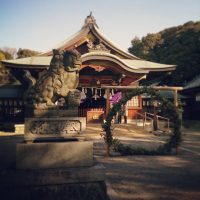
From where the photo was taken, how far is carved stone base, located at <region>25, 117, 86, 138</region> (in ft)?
13.1

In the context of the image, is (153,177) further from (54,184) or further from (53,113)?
(53,113)

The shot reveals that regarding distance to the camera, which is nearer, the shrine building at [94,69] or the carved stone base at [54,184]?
the carved stone base at [54,184]

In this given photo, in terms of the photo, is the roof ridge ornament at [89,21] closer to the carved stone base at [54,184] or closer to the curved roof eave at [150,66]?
the curved roof eave at [150,66]

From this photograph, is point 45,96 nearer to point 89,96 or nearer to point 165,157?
point 165,157

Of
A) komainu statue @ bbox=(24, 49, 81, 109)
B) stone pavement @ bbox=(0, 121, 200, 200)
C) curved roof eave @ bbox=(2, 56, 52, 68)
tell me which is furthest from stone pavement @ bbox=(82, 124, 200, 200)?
curved roof eave @ bbox=(2, 56, 52, 68)

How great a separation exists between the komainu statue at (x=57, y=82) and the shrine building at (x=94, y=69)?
400 inches

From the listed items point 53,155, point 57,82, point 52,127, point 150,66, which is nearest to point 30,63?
point 150,66

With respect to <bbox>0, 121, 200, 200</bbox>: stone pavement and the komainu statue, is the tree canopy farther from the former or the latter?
the komainu statue

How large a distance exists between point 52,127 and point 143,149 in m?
4.61

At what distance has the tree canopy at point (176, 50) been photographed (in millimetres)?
24859

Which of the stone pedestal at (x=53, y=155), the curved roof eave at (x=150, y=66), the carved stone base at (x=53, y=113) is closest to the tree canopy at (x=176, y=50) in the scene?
the curved roof eave at (x=150, y=66)

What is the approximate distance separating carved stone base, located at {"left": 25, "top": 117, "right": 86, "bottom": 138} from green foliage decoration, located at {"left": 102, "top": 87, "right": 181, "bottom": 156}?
363cm

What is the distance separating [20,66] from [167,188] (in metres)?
13.6

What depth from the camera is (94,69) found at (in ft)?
54.0
